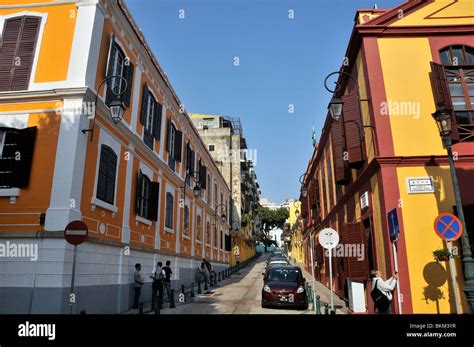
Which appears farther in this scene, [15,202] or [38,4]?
[38,4]

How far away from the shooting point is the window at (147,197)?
14.8 meters

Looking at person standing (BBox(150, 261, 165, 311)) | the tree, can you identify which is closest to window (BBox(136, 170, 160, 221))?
person standing (BBox(150, 261, 165, 311))

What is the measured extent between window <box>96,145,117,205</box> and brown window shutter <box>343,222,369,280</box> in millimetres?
9157

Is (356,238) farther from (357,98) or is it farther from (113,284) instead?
(113,284)

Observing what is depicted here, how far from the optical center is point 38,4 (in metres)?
11.8

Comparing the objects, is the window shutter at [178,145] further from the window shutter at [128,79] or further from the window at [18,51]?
the window at [18,51]

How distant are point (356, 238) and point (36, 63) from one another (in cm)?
1287

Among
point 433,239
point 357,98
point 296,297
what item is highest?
point 357,98

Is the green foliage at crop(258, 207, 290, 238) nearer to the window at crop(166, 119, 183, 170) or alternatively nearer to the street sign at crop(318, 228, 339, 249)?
the window at crop(166, 119, 183, 170)

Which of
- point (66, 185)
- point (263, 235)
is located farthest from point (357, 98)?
point (263, 235)

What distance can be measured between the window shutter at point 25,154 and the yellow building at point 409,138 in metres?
9.78

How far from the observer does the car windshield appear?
14.5m

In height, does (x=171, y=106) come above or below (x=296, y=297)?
above
